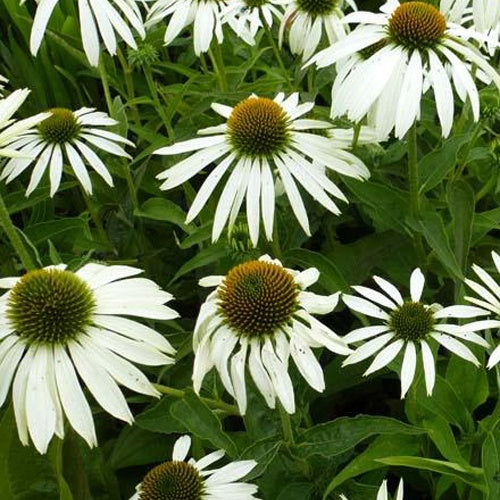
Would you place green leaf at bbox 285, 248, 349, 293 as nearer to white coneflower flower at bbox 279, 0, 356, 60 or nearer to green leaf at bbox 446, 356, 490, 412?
green leaf at bbox 446, 356, 490, 412

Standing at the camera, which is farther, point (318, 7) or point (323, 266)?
point (318, 7)

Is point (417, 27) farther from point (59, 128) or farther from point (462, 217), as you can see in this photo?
point (59, 128)

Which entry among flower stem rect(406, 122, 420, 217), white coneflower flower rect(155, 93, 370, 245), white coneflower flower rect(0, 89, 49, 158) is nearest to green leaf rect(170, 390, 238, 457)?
white coneflower flower rect(155, 93, 370, 245)

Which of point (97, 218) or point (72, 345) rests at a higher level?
point (97, 218)

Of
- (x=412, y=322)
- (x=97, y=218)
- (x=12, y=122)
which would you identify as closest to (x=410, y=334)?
(x=412, y=322)


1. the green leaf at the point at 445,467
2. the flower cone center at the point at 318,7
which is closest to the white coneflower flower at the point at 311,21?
the flower cone center at the point at 318,7

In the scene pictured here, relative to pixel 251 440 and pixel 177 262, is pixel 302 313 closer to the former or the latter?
pixel 251 440
